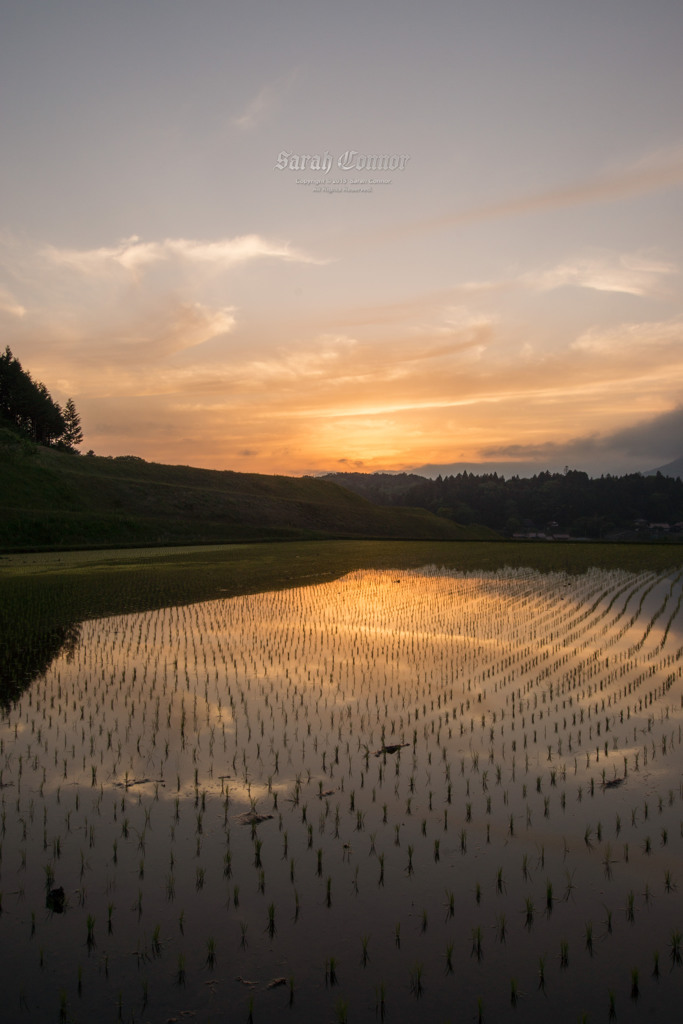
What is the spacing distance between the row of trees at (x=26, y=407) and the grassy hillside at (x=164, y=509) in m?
13.6

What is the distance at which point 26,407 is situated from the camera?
113750 mm

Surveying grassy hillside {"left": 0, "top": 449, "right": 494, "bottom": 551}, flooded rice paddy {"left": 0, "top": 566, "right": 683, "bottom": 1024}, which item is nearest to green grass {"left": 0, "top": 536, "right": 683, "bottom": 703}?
flooded rice paddy {"left": 0, "top": 566, "right": 683, "bottom": 1024}

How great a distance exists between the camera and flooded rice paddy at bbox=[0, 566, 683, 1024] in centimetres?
560

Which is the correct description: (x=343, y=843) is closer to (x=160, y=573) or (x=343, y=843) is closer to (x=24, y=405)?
(x=160, y=573)

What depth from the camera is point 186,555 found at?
189 feet

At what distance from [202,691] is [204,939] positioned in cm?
874

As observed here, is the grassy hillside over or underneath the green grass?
over

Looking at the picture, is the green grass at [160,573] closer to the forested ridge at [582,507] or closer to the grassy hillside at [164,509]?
the grassy hillside at [164,509]

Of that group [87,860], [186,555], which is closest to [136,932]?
[87,860]

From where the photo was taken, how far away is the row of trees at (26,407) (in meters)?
110

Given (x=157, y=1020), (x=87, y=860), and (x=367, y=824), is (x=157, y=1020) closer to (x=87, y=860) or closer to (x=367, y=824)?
(x=87, y=860)

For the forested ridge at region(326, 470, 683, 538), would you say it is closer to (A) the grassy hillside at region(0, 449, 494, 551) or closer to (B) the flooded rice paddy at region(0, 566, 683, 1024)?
(A) the grassy hillside at region(0, 449, 494, 551)

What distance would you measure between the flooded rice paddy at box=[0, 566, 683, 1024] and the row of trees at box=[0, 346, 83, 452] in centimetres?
9706

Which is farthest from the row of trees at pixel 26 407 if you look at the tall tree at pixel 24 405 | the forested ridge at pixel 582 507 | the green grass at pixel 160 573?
the forested ridge at pixel 582 507
